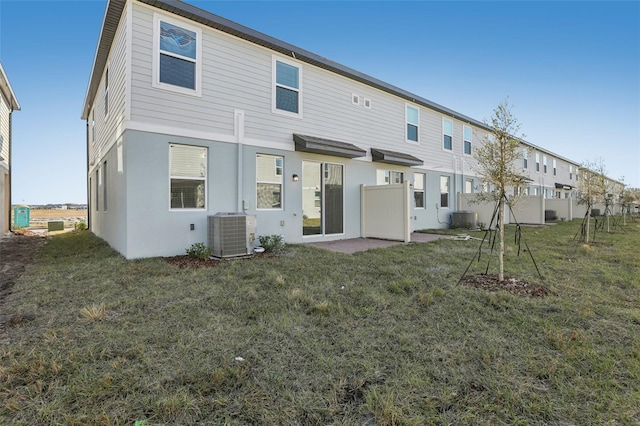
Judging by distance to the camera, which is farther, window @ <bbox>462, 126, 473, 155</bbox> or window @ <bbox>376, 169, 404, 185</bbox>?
window @ <bbox>462, 126, 473, 155</bbox>

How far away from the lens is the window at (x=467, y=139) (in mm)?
15553

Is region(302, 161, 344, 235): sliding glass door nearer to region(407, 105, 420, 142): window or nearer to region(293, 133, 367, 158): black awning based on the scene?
region(293, 133, 367, 158): black awning

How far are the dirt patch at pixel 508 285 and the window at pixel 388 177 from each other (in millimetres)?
6697

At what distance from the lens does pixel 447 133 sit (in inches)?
571

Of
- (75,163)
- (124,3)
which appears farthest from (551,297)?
(75,163)

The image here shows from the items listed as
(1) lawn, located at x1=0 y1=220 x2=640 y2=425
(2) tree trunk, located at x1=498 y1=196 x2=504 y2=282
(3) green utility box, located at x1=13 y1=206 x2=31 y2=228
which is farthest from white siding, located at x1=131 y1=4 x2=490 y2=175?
(3) green utility box, located at x1=13 y1=206 x2=31 y2=228

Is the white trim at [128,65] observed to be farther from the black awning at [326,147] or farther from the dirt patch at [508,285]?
the dirt patch at [508,285]

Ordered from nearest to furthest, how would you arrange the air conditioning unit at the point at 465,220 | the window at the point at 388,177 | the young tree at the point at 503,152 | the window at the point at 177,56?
the young tree at the point at 503,152, the window at the point at 177,56, the window at the point at 388,177, the air conditioning unit at the point at 465,220

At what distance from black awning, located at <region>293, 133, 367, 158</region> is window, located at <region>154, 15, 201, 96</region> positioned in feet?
9.54

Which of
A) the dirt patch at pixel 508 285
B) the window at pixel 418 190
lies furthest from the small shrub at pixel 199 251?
the window at pixel 418 190

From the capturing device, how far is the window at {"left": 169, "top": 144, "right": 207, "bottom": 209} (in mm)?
7008

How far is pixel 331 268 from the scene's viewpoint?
5746 millimetres

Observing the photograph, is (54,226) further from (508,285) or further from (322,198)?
(508,285)

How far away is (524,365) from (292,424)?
→ 189 centimetres
